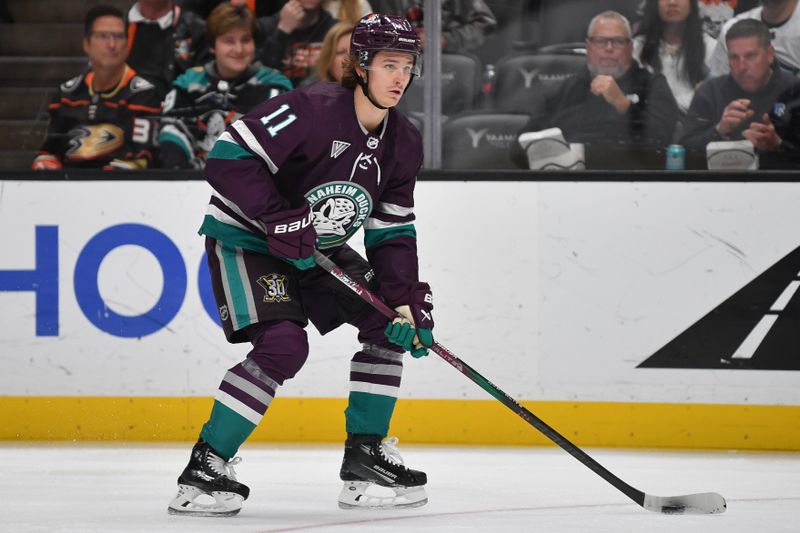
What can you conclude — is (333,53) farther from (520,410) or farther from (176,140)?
(520,410)

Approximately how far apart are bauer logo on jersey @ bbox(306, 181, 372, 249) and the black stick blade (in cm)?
95

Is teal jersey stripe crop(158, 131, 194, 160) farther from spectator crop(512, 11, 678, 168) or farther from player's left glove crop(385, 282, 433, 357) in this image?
player's left glove crop(385, 282, 433, 357)

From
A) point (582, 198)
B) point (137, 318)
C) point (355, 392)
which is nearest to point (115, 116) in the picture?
point (137, 318)

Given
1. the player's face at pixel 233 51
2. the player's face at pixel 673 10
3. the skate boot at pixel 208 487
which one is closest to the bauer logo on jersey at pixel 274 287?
the skate boot at pixel 208 487

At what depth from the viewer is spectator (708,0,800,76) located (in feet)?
14.5

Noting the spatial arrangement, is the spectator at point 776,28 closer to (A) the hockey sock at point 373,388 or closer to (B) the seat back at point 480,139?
(B) the seat back at point 480,139

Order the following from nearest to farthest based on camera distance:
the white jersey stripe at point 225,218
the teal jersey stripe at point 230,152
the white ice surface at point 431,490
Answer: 1. the white ice surface at point 431,490
2. the teal jersey stripe at point 230,152
3. the white jersey stripe at point 225,218

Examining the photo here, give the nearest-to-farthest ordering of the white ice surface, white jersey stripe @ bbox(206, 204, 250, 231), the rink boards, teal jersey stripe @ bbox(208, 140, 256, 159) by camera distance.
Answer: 1. the white ice surface
2. teal jersey stripe @ bbox(208, 140, 256, 159)
3. white jersey stripe @ bbox(206, 204, 250, 231)
4. the rink boards

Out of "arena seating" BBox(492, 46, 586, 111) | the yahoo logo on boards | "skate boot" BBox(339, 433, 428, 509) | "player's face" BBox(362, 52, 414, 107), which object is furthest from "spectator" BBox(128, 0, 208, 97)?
"skate boot" BBox(339, 433, 428, 509)

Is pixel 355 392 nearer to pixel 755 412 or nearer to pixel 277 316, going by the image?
pixel 277 316

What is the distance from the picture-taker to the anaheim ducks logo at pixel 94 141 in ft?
15.1

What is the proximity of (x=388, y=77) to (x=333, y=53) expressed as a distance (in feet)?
5.69

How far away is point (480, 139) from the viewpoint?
456 centimetres

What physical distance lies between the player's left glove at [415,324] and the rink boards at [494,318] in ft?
4.16
